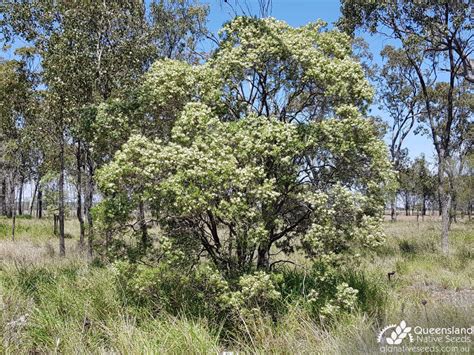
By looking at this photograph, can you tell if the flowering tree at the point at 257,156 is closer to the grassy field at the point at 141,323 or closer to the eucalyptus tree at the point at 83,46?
the grassy field at the point at 141,323

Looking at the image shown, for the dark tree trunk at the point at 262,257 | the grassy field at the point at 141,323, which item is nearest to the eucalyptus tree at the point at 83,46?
the grassy field at the point at 141,323

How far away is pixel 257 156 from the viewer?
6.48 meters

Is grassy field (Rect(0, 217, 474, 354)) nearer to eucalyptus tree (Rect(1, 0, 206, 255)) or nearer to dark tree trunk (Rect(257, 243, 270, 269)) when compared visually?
dark tree trunk (Rect(257, 243, 270, 269))

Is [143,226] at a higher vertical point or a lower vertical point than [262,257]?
higher

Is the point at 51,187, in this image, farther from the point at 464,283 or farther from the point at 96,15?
the point at 464,283

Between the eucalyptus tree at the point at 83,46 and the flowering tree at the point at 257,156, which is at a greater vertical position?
the eucalyptus tree at the point at 83,46

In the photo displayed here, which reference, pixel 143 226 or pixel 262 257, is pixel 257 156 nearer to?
pixel 262 257

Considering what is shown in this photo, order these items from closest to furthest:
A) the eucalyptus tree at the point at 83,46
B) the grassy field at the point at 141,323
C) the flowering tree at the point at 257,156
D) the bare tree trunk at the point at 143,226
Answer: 1. the grassy field at the point at 141,323
2. the flowering tree at the point at 257,156
3. the bare tree trunk at the point at 143,226
4. the eucalyptus tree at the point at 83,46

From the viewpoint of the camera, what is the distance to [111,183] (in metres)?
6.17

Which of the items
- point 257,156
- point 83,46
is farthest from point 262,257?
point 83,46

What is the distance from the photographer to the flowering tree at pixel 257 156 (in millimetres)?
6090

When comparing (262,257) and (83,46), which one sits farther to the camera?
(83,46)

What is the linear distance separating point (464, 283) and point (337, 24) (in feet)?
29.6

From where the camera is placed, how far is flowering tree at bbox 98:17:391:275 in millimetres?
6090
